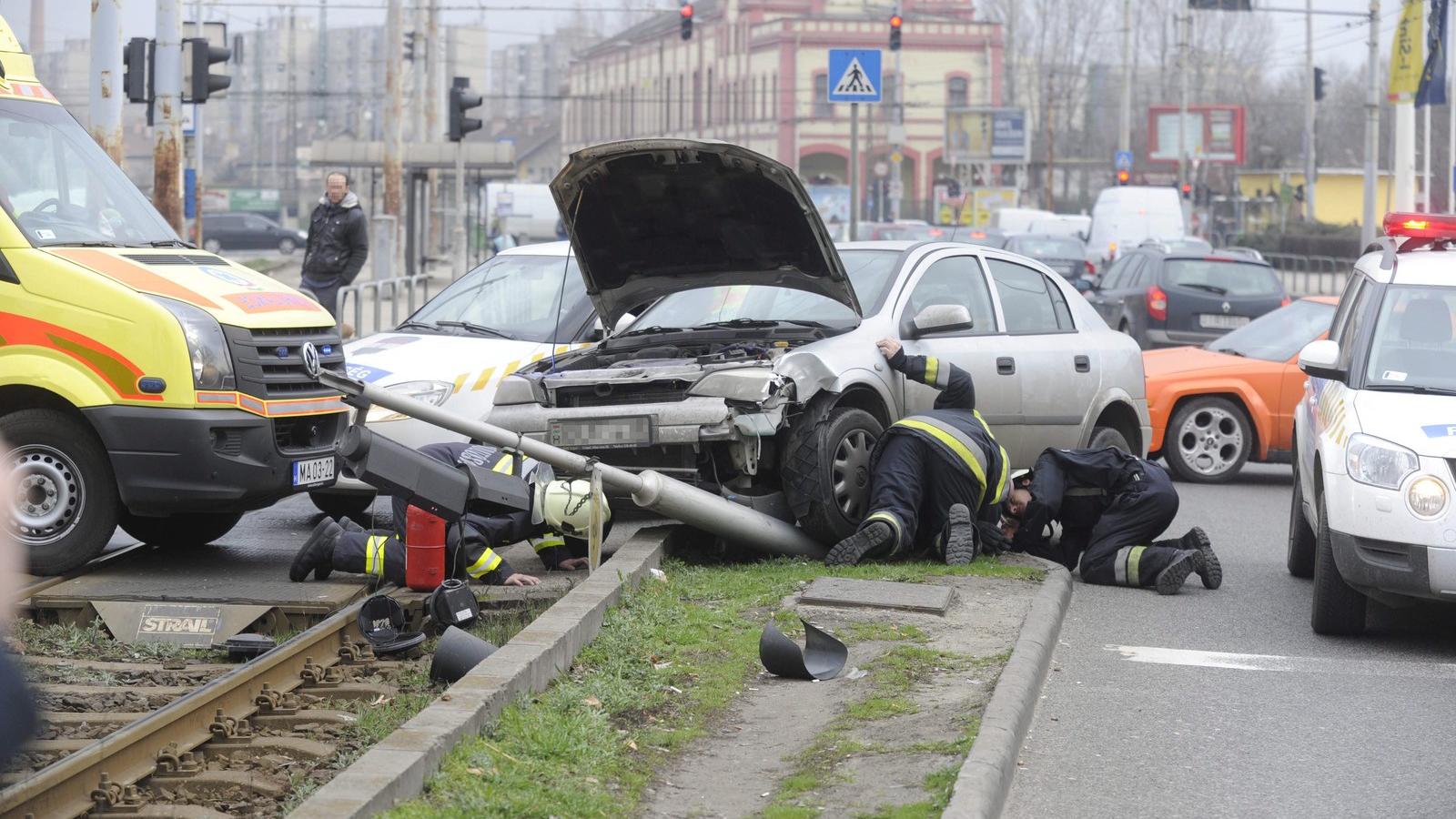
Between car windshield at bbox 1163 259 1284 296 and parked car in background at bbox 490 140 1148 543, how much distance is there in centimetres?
1105

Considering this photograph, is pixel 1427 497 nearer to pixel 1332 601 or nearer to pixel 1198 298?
pixel 1332 601

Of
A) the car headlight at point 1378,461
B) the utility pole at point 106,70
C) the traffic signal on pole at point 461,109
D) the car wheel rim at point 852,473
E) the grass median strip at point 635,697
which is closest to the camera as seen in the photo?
the grass median strip at point 635,697

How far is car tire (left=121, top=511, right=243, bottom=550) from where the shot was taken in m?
9.54

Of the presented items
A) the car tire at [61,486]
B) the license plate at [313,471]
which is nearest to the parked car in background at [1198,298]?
the license plate at [313,471]

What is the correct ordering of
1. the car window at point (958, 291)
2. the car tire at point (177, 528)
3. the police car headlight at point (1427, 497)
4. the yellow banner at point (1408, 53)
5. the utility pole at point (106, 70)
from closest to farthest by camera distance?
the police car headlight at point (1427, 497)
the car tire at point (177, 528)
the car window at point (958, 291)
the utility pole at point (106, 70)
the yellow banner at point (1408, 53)

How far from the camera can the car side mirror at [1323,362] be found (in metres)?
8.22

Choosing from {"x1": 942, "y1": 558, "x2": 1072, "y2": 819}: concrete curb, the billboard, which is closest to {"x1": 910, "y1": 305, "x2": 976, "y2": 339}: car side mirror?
{"x1": 942, "y1": 558, "x2": 1072, "y2": 819}: concrete curb

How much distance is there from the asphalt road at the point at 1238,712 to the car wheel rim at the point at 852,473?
124 centimetres

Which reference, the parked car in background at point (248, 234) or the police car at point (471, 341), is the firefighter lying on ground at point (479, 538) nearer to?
the police car at point (471, 341)

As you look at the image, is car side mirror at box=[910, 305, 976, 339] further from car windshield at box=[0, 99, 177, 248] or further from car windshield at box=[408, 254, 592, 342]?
car windshield at box=[0, 99, 177, 248]

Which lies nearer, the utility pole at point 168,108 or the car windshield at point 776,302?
the car windshield at point 776,302

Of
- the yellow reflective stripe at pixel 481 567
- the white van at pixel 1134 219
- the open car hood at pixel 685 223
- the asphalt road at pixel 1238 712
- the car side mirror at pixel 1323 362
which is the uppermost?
the white van at pixel 1134 219

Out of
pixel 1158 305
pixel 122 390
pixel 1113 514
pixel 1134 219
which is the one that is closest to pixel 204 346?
pixel 122 390

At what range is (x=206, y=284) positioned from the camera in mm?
8703
